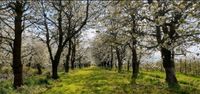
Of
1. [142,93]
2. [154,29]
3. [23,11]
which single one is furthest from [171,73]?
[23,11]

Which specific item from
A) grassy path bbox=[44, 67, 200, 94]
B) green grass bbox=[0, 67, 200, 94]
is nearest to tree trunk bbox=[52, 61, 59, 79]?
grassy path bbox=[44, 67, 200, 94]

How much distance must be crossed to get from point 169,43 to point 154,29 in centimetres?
387

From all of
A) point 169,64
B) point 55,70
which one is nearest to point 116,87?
point 169,64

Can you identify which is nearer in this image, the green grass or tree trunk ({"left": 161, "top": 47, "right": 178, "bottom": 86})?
the green grass

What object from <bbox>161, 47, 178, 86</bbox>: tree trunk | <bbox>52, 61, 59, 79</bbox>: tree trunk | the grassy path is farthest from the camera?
<bbox>52, 61, 59, 79</bbox>: tree trunk

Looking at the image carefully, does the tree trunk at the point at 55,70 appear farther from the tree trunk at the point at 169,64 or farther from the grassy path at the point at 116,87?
the tree trunk at the point at 169,64

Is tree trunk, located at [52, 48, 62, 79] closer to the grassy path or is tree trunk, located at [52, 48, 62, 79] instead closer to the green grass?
the grassy path

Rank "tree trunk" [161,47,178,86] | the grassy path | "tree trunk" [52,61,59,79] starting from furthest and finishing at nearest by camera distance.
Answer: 1. "tree trunk" [52,61,59,79]
2. "tree trunk" [161,47,178,86]
3. the grassy path

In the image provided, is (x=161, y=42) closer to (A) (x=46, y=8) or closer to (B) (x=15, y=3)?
(B) (x=15, y=3)

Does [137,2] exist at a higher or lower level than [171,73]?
higher

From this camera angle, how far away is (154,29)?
28328 mm

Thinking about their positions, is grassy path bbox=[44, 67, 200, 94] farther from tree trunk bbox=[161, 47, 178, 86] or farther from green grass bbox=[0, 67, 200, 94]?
tree trunk bbox=[161, 47, 178, 86]

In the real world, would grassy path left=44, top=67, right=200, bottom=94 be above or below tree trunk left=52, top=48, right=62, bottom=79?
below

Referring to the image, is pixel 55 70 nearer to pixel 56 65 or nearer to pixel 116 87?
pixel 56 65
